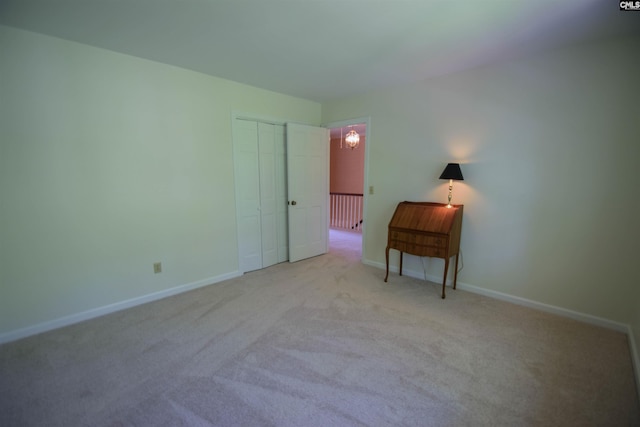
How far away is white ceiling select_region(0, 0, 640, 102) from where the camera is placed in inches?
71.2

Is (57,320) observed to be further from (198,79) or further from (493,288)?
(493,288)

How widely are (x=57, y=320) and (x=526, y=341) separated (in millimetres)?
4077

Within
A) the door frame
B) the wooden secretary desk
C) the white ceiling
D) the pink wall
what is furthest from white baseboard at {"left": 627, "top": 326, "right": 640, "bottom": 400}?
the pink wall

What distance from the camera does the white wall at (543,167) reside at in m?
2.28

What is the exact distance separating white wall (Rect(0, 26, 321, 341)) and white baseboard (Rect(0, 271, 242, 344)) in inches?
1.4

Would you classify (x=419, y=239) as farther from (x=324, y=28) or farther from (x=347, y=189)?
(x=347, y=189)

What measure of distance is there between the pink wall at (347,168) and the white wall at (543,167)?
4105 mm

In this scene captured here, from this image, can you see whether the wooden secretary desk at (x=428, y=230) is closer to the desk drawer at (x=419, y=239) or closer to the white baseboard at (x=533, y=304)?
the desk drawer at (x=419, y=239)

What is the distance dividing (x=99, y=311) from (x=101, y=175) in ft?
4.33

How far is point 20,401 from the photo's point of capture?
1.64m

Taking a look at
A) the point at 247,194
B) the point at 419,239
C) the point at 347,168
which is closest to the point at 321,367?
the point at 419,239

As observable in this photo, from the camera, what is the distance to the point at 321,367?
6.36ft

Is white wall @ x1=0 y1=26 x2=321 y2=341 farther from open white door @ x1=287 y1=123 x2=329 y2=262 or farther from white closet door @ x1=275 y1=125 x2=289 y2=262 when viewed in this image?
open white door @ x1=287 y1=123 x2=329 y2=262

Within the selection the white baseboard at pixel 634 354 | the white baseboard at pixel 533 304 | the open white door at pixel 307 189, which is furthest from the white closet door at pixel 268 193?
the white baseboard at pixel 634 354
